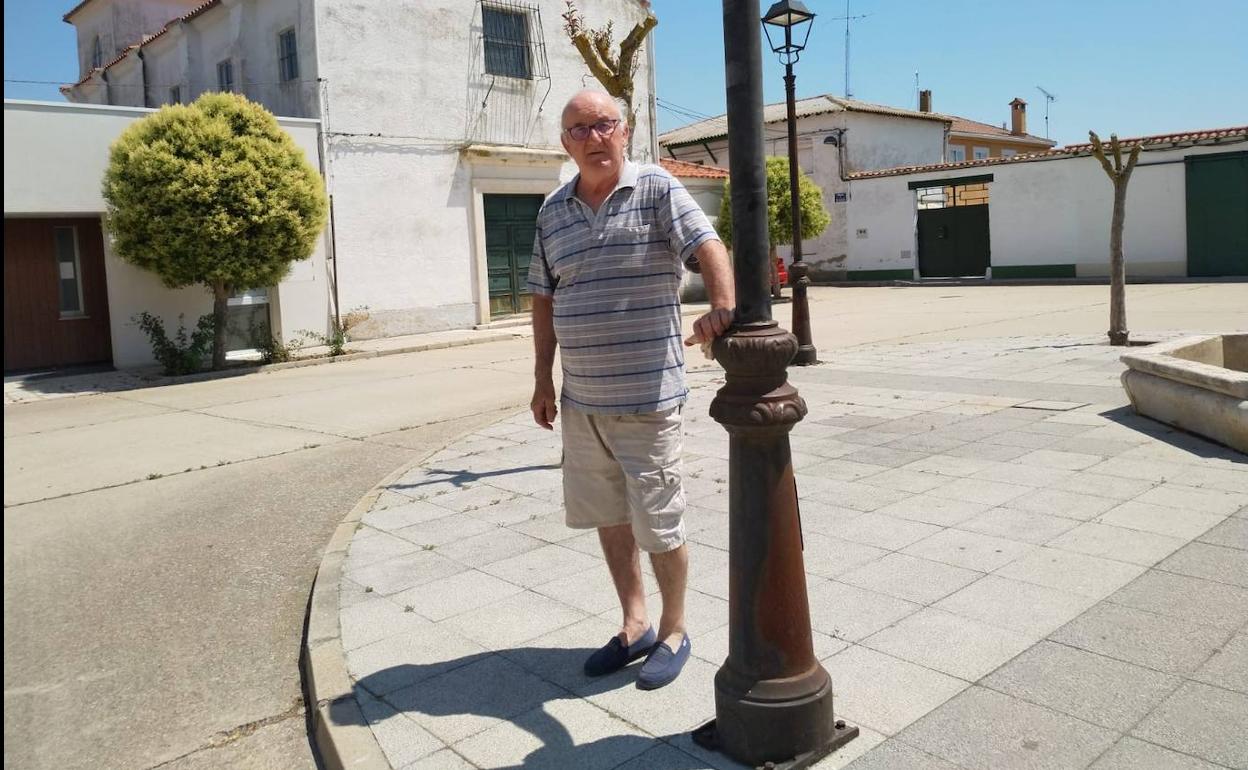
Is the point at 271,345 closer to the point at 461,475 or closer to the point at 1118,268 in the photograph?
the point at 461,475

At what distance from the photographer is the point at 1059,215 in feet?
90.8

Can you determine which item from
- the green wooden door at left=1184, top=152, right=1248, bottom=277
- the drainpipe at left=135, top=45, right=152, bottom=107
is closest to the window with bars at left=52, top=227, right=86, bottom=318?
the drainpipe at left=135, top=45, right=152, bottom=107

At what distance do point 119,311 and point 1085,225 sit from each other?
23696mm

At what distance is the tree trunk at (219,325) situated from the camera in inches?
596

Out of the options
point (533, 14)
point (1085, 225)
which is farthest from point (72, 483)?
point (1085, 225)

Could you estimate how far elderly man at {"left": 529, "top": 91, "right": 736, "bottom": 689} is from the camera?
3.17 metres

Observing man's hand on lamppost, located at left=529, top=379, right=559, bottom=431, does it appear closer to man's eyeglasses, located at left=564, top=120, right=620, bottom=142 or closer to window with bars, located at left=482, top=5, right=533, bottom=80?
man's eyeglasses, located at left=564, top=120, right=620, bottom=142

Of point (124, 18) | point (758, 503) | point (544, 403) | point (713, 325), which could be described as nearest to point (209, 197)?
point (544, 403)

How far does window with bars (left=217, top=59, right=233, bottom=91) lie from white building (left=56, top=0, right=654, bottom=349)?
41 mm

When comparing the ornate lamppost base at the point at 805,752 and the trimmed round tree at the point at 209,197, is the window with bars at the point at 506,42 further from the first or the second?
the ornate lamppost base at the point at 805,752

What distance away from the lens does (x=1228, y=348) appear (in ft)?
26.6

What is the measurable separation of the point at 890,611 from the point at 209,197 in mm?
12772

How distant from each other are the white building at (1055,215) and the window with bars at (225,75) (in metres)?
19.4

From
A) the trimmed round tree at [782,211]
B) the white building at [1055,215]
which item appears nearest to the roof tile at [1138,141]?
the white building at [1055,215]
